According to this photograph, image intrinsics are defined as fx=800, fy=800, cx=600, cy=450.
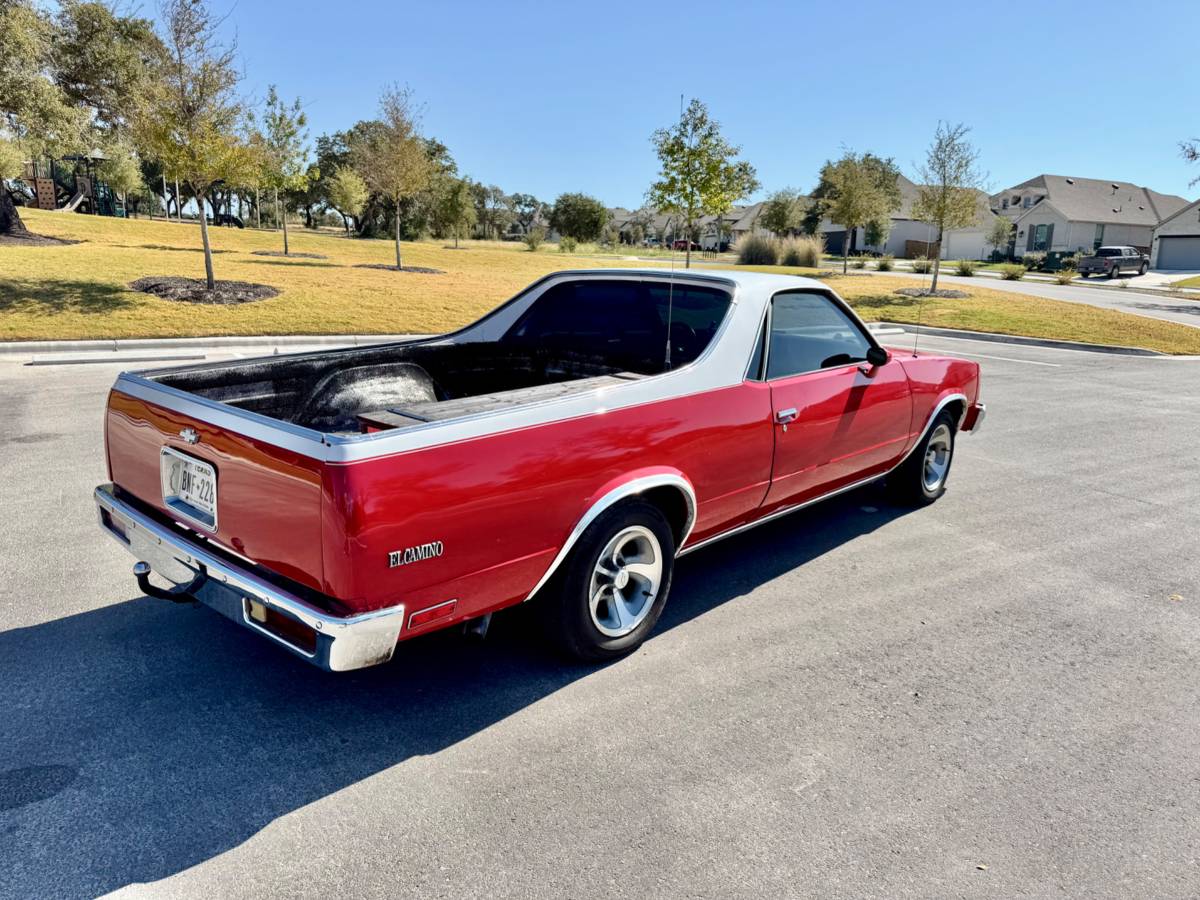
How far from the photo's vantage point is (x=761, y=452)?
12.7ft

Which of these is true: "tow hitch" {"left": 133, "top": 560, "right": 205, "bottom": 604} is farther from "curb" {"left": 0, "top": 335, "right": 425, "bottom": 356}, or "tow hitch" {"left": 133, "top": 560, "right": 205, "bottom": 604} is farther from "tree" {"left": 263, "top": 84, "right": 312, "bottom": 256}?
"tree" {"left": 263, "top": 84, "right": 312, "bottom": 256}

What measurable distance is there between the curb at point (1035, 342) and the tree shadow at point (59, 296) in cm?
1519

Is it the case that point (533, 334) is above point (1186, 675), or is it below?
above

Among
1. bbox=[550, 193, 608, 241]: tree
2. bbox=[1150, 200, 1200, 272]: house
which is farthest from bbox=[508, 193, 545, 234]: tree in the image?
bbox=[1150, 200, 1200, 272]: house

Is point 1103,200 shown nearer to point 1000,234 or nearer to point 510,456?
point 1000,234

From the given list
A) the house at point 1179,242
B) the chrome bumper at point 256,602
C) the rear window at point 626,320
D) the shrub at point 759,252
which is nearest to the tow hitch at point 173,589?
the chrome bumper at point 256,602

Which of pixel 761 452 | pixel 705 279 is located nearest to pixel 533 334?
pixel 705 279

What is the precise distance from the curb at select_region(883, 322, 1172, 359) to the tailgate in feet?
48.7

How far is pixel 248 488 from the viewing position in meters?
2.73

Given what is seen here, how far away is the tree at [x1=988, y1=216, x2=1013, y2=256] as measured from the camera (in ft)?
215

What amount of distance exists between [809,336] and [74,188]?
229ft

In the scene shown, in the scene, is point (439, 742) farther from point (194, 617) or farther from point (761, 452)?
point (761, 452)

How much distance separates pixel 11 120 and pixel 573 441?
67.9ft

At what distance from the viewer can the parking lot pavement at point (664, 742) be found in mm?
2381
